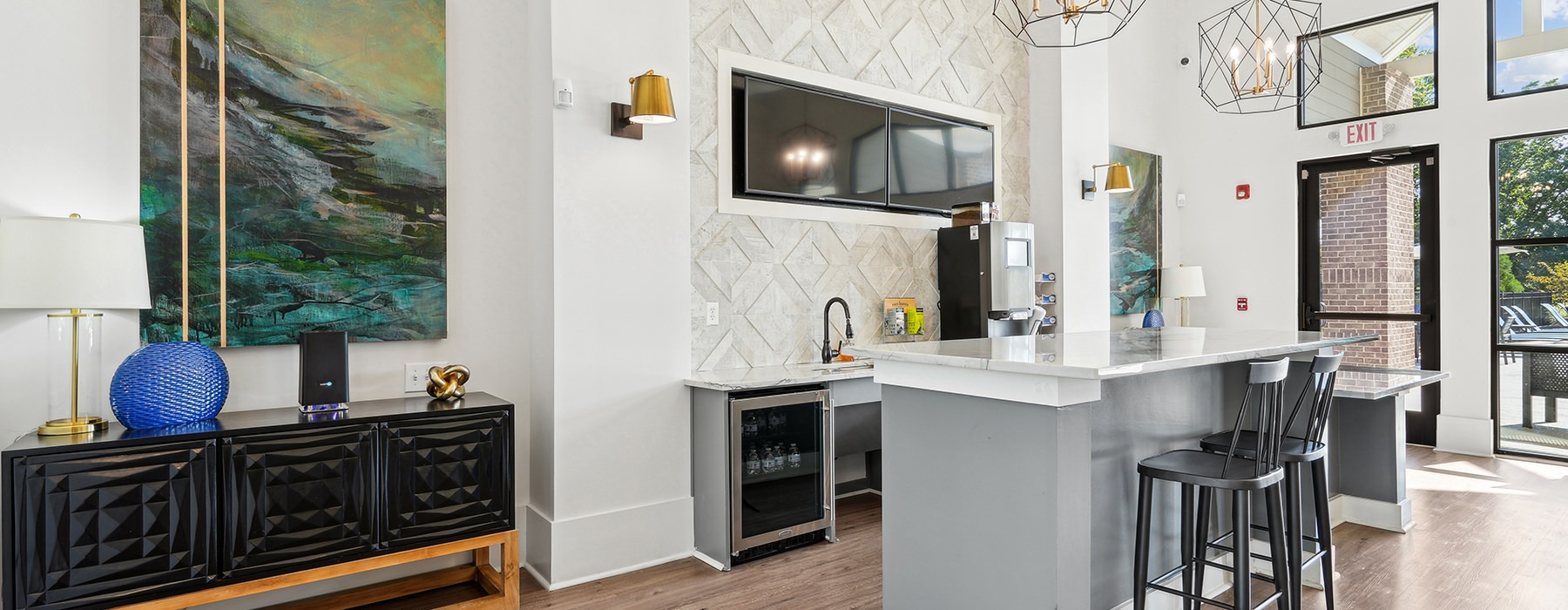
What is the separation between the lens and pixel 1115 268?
6527 mm

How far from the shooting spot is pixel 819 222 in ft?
14.1

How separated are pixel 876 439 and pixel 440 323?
2224mm

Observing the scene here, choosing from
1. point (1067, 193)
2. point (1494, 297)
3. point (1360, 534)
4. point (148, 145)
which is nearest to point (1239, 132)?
point (1494, 297)

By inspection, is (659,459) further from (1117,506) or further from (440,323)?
(1117,506)

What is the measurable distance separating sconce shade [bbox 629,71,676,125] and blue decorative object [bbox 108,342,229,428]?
5.68 feet

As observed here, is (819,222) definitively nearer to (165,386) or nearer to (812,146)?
(812,146)

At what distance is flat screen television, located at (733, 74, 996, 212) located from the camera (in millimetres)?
4027

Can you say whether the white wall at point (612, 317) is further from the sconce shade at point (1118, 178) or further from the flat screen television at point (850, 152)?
the sconce shade at point (1118, 178)

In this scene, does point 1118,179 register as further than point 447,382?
Yes

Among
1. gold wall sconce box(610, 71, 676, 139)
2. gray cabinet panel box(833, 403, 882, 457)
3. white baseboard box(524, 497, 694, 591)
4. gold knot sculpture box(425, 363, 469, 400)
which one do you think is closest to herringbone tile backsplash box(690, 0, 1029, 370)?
gray cabinet panel box(833, 403, 882, 457)

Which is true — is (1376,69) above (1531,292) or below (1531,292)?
above

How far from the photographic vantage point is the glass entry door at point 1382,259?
19.1 ft

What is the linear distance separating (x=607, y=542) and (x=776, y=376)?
1.02 metres

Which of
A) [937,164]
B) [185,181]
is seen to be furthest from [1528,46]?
[185,181]
